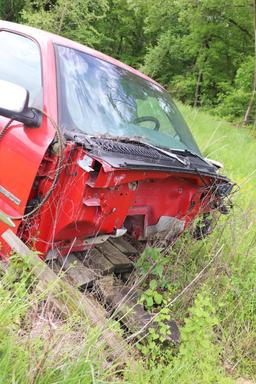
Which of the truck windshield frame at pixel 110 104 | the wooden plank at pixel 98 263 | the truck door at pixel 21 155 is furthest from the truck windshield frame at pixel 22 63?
the wooden plank at pixel 98 263

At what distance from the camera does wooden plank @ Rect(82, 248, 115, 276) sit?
3176 mm

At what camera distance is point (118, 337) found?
8.23 ft

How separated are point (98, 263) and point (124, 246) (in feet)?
1.50

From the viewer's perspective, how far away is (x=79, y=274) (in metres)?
2.98

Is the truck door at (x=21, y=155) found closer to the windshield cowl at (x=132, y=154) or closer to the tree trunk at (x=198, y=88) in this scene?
the windshield cowl at (x=132, y=154)

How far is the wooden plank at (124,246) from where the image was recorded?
360 centimetres

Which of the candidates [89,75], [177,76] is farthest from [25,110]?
[177,76]

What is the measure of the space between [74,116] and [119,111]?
54 cm

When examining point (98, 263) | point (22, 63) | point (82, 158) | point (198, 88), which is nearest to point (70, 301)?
point (98, 263)

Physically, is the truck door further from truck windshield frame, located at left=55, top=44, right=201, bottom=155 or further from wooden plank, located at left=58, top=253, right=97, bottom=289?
wooden plank, located at left=58, top=253, right=97, bottom=289

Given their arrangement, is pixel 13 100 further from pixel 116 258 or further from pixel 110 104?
pixel 116 258

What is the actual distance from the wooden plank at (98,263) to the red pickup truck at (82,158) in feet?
0.88

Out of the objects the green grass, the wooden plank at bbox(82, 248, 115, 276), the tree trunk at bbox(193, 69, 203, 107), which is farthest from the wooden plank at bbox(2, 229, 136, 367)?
the tree trunk at bbox(193, 69, 203, 107)

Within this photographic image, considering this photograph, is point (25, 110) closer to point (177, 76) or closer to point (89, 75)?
point (89, 75)
